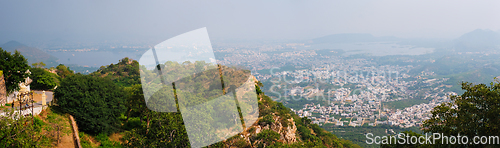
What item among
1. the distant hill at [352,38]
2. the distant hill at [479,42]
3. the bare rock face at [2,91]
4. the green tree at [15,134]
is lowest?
the distant hill at [479,42]

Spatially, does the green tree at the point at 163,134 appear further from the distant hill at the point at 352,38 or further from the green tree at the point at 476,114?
the distant hill at the point at 352,38

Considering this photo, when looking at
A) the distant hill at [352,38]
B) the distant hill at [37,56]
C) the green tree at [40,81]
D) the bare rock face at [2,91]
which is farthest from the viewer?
the distant hill at [352,38]

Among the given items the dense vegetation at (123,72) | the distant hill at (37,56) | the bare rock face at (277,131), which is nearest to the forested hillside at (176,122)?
the bare rock face at (277,131)

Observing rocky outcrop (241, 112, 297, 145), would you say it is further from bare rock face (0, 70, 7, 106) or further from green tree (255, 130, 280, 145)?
bare rock face (0, 70, 7, 106)

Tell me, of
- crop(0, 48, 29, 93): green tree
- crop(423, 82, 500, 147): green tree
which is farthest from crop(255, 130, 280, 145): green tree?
crop(0, 48, 29, 93): green tree

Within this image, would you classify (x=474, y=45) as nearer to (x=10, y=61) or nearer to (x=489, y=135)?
(x=489, y=135)

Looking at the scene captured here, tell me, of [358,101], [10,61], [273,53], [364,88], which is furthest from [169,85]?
[273,53]
